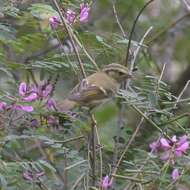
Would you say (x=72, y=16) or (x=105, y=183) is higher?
(x=72, y=16)

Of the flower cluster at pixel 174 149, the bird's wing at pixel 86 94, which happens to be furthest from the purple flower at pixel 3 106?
the flower cluster at pixel 174 149

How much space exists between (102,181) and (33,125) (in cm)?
50

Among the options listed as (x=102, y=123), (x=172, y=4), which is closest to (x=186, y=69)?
(x=172, y=4)

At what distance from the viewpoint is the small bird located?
3309 mm

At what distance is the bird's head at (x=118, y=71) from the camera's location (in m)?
3.48

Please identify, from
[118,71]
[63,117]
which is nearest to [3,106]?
[63,117]

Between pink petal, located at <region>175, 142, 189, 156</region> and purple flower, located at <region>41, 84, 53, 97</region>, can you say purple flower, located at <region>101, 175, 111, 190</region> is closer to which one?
pink petal, located at <region>175, 142, 189, 156</region>

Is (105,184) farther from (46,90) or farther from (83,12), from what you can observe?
(83,12)

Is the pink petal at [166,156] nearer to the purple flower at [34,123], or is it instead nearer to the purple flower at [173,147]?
the purple flower at [173,147]

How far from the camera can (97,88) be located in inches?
136

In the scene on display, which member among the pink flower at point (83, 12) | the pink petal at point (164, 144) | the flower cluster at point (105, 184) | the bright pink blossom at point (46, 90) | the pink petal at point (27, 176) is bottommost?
the pink petal at point (27, 176)

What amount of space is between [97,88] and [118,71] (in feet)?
0.47

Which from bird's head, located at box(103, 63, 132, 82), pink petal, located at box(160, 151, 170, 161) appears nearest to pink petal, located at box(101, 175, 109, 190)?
pink petal, located at box(160, 151, 170, 161)

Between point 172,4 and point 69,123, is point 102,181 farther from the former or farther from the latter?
point 172,4
